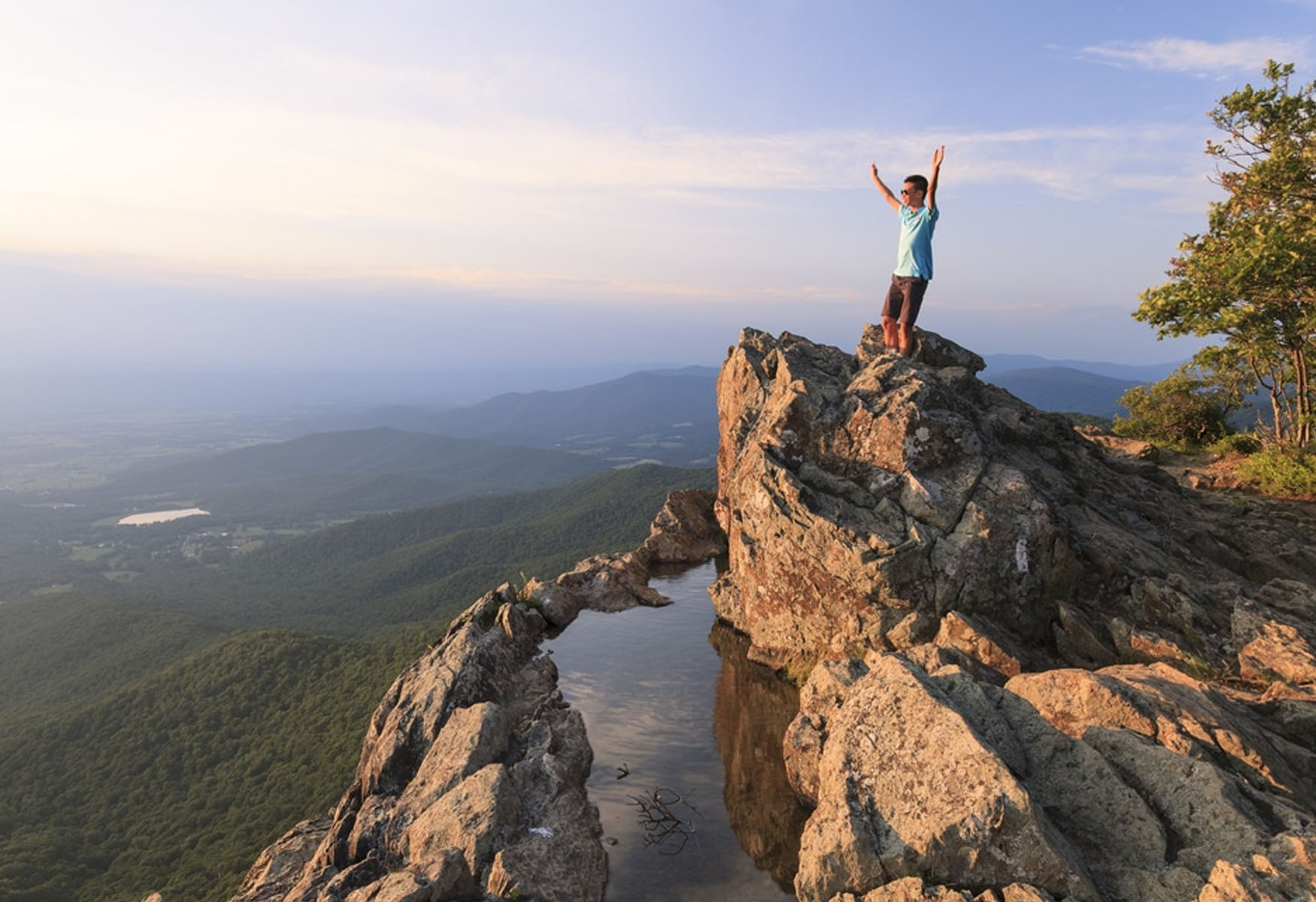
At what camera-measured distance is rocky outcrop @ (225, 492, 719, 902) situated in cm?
796

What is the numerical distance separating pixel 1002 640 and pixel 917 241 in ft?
29.8

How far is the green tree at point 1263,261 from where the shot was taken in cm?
2031

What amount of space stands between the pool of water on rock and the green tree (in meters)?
21.3

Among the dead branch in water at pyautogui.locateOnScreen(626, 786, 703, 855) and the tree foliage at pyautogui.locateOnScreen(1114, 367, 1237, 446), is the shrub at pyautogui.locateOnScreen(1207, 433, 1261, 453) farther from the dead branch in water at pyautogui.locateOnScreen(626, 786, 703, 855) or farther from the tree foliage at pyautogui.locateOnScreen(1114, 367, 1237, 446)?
the dead branch in water at pyautogui.locateOnScreen(626, 786, 703, 855)

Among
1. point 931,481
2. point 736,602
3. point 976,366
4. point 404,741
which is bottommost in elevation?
point 404,741

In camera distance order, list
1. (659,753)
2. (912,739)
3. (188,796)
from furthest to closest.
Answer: (188,796), (659,753), (912,739)

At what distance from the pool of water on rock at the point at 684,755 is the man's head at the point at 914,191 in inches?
439

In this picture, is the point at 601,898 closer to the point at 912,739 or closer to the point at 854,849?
the point at 854,849

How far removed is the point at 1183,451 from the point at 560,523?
102051mm

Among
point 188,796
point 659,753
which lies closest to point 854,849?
point 659,753

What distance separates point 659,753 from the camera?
1094 centimetres

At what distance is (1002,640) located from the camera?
10703mm

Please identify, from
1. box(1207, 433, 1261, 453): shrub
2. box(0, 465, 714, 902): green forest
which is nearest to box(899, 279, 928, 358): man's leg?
box(1207, 433, 1261, 453): shrub

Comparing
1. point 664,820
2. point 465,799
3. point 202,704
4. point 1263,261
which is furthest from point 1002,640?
point 202,704
